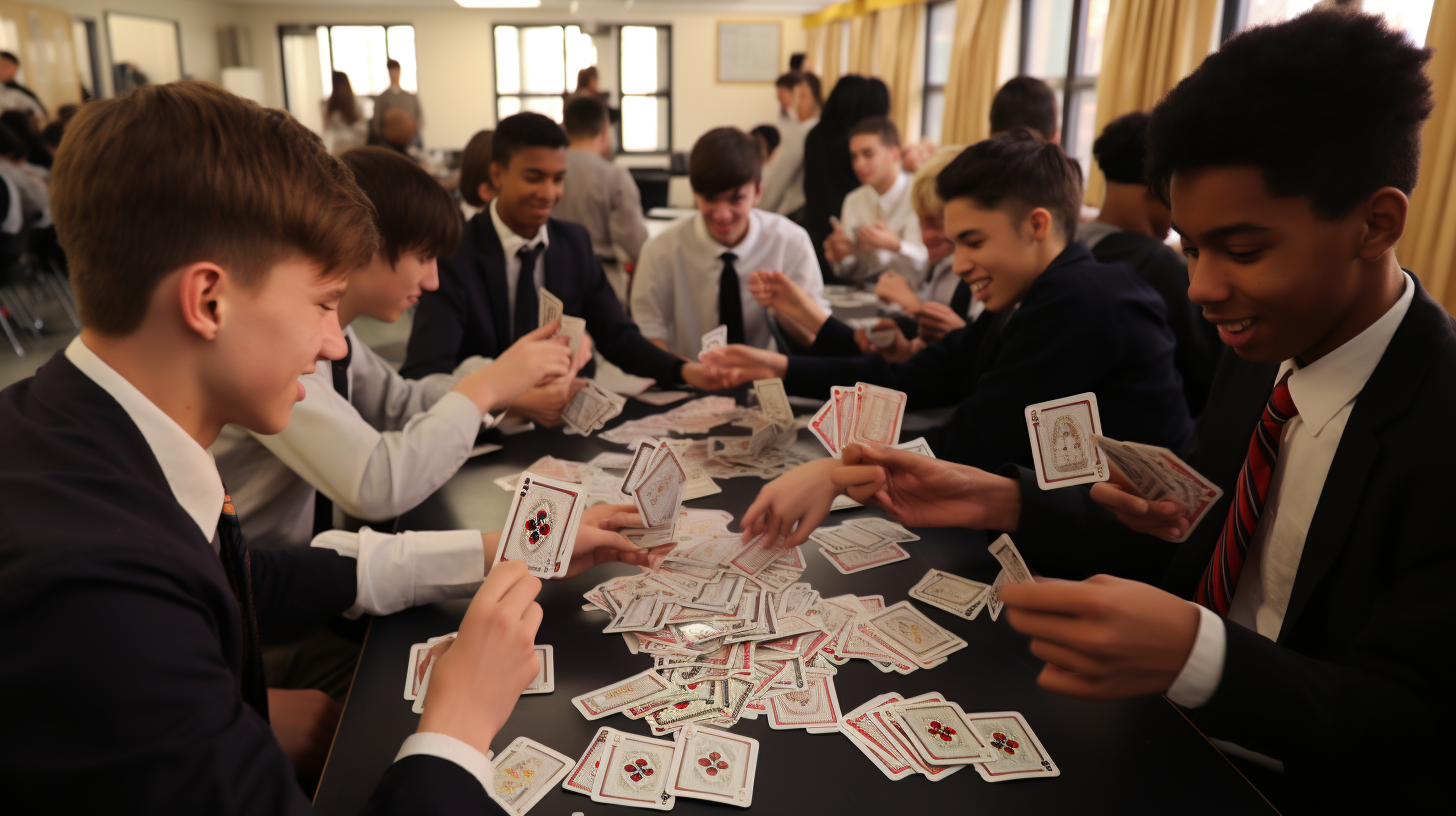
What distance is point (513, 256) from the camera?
2.97m

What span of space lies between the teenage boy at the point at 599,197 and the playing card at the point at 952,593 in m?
3.72

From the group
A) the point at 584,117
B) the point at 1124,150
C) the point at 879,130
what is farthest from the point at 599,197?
the point at 1124,150

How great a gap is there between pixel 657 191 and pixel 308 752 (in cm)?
1037

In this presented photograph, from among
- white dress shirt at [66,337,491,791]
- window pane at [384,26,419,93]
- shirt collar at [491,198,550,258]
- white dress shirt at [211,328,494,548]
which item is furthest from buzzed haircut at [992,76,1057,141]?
window pane at [384,26,419,93]

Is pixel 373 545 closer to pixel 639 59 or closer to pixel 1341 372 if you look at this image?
pixel 1341 372

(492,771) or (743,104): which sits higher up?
Answer: (743,104)

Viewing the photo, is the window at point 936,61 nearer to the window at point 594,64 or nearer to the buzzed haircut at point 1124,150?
the window at point 594,64

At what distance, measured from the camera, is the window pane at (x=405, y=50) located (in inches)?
542

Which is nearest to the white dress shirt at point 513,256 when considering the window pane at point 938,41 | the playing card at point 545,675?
the playing card at point 545,675

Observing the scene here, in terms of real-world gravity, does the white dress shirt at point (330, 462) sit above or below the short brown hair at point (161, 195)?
below

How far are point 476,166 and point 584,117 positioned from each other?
1.14 metres

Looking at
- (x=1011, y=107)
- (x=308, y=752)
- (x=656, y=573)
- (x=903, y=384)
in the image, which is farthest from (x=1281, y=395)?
(x=1011, y=107)

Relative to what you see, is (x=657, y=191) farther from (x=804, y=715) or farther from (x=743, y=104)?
(x=804, y=715)

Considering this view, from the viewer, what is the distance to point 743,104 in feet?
46.8
